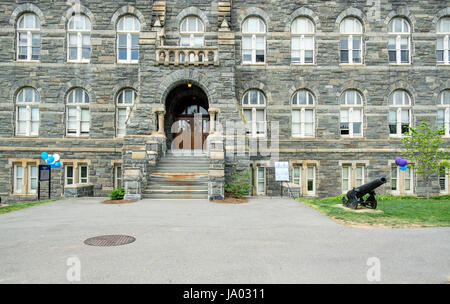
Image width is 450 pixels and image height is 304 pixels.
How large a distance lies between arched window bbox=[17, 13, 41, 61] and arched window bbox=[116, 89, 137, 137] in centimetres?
539

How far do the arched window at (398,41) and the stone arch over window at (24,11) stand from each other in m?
20.3

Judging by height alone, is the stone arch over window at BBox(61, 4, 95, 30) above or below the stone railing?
above

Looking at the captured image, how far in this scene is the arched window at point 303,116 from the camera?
59.4 ft

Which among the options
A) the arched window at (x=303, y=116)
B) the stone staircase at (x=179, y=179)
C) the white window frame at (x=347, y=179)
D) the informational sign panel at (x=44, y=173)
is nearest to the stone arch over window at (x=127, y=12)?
the stone staircase at (x=179, y=179)

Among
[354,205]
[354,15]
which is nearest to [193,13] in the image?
[354,15]

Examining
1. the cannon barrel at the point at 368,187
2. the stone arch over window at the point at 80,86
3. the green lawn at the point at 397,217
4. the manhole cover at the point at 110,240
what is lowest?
the manhole cover at the point at 110,240

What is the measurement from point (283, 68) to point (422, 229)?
1244 centimetres

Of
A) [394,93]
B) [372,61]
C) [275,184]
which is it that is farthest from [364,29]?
[275,184]

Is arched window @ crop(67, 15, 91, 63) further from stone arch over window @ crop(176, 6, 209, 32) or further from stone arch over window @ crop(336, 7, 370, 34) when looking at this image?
stone arch over window @ crop(336, 7, 370, 34)

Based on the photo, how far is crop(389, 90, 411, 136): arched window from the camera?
710 inches

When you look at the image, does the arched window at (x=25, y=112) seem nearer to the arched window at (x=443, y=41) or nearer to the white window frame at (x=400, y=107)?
the white window frame at (x=400, y=107)

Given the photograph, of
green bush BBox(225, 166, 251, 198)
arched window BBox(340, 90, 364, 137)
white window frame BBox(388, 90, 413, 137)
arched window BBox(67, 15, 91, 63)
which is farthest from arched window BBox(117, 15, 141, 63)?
white window frame BBox(388, 90, 413, 137)

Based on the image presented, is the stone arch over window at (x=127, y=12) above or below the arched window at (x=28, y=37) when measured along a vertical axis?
above

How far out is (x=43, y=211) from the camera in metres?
10.3
